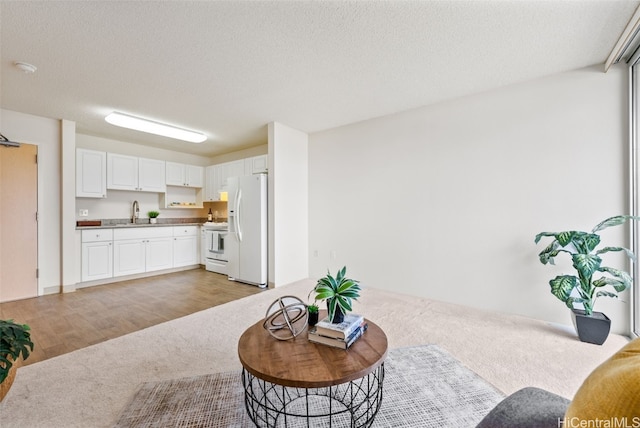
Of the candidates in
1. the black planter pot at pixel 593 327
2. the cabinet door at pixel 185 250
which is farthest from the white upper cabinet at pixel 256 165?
the black planter pot at pixel 593 327

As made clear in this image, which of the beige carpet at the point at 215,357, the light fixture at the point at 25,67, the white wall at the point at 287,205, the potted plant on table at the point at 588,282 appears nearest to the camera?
the beige carpet at the point at 215,357

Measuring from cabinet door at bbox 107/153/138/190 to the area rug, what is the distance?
164 inches

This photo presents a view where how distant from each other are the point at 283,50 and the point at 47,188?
4.00 metres

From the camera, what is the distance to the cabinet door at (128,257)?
4.40 m

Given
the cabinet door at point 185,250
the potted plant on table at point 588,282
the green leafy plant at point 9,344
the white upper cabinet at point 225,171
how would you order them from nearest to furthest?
1. the green leafy plant at point 9,344
2. the potted plant on table at point 588,282
3. the white upper cabinet at point 225,171
4. the cabinet door at point 185,250

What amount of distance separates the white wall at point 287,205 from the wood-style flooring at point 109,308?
610 millimetres

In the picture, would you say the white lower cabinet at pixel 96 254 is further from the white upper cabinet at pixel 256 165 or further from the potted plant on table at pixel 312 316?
the potted plant on table at pixel 312 316

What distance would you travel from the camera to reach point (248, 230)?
4.34 m

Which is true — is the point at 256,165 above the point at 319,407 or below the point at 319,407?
above

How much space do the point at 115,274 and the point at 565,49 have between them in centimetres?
638

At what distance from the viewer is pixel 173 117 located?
3.76 metres

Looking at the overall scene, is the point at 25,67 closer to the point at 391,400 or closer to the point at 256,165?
the point at 256,165

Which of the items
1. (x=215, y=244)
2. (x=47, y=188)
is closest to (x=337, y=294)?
(x=215, y=244)

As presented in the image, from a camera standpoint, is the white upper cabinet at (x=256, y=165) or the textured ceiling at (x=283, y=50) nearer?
the textured ceiling at (x=283, y=50)
